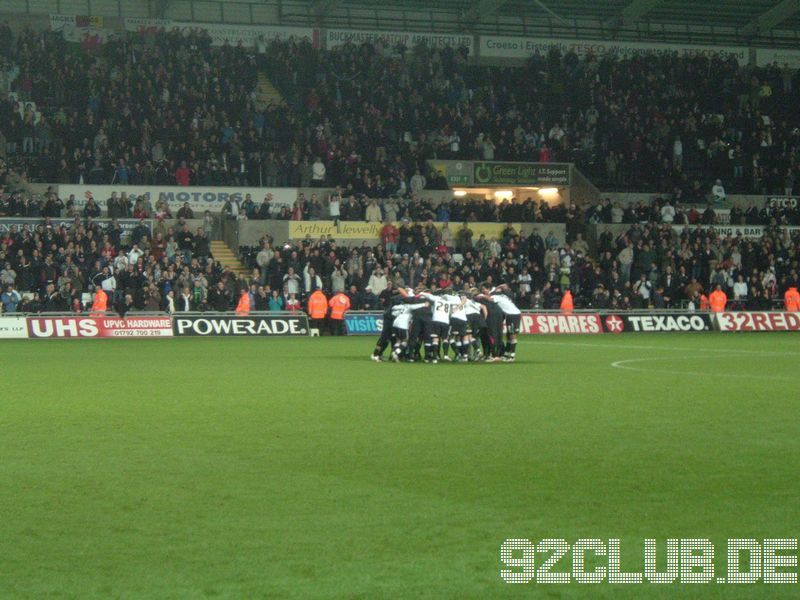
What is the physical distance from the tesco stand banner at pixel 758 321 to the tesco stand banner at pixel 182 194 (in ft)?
54.6

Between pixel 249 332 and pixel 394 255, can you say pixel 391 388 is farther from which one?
pixel 394 255

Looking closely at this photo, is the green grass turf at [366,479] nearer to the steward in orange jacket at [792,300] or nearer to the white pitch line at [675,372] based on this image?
the white pitch line at [675,372]

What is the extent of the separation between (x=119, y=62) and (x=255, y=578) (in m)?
44.3

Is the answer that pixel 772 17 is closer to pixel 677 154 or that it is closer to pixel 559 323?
pixel 677 154

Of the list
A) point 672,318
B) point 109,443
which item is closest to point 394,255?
point 672,318

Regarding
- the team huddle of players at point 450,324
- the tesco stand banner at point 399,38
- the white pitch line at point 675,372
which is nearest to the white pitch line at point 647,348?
the white pitch line at point 675,372

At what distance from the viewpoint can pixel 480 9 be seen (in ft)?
185

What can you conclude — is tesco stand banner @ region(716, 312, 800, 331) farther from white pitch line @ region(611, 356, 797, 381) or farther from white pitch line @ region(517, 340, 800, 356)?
white pitch line @ region(611, 356, 797, 381)

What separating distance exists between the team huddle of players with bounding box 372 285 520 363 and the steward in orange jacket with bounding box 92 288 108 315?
1286 centimetres

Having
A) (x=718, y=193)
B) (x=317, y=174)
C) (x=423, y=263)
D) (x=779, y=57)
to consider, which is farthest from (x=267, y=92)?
(x=779, y=57)

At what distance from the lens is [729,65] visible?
189 feet

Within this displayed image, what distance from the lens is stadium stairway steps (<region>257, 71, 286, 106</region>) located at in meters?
51.8

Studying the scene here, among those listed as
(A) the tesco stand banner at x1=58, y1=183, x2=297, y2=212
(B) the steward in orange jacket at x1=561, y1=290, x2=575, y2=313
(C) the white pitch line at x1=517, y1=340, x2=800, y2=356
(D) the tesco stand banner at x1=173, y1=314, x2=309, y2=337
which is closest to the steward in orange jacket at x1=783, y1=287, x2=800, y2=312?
(B) the steward in orange jacket at x1=561, y1=290, x2=575, y2=313

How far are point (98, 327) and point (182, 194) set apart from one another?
1019 centimetres
